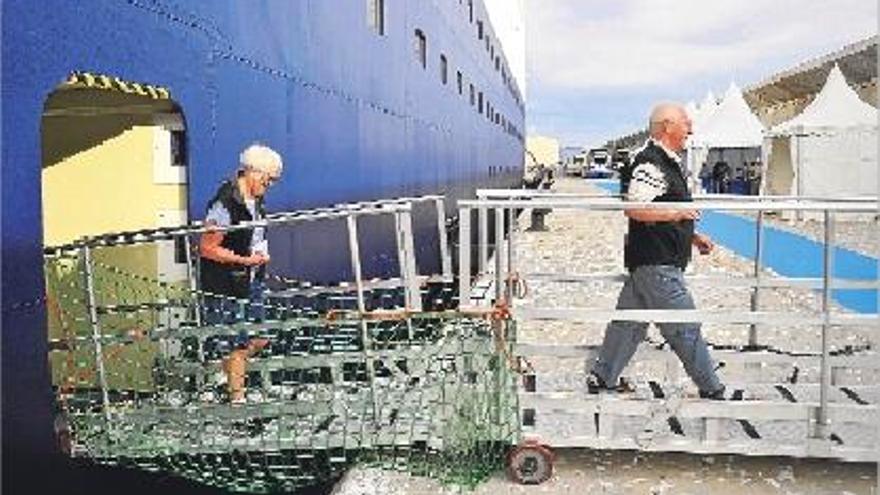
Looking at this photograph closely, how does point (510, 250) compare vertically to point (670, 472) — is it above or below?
above

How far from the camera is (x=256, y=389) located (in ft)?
17.4

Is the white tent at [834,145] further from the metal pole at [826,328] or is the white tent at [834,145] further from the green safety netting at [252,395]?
the green safety netting at [252,395]

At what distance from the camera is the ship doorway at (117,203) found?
5082mm

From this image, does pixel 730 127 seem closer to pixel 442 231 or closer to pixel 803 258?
pixel 803 258

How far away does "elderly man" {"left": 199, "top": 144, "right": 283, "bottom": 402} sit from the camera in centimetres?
484

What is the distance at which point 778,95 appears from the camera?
56.2 m

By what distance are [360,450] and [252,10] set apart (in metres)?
2.88

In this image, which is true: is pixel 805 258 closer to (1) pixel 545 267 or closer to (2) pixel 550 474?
(1) pixel 545 267

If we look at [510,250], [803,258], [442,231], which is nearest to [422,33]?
[510,250]

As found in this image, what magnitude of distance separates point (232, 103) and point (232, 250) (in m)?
1.18

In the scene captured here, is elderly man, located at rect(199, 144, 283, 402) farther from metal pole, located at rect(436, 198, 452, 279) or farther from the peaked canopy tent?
the peaked canopy tent

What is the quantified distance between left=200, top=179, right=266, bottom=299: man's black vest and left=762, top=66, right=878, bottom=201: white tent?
22084mm

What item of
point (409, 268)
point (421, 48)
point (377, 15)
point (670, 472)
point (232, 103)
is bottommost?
point (670, 472)

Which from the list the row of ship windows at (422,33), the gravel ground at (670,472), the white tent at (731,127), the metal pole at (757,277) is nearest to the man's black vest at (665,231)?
the gravel ground at (670,472)
